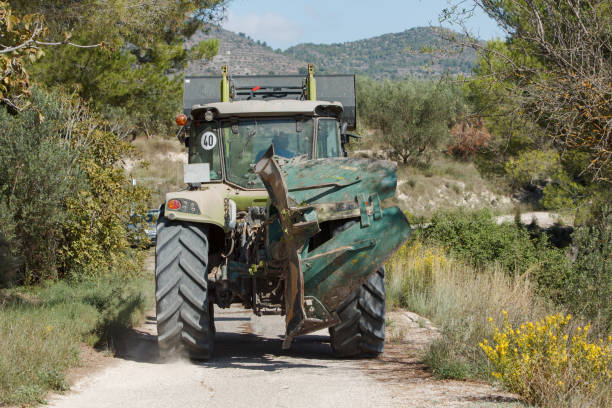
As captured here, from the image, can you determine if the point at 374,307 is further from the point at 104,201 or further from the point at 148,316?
the point at 104,201

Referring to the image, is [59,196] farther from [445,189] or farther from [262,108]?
[445,189]

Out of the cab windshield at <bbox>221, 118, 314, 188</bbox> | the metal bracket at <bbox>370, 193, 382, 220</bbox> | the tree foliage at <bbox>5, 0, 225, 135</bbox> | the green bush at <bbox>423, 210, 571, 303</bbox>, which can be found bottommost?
the green bush at <bbox>423, 210, 571, 303</bbox>

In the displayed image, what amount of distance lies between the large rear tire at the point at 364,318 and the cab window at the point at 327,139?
1661 millimetres

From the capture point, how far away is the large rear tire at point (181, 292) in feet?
23.7

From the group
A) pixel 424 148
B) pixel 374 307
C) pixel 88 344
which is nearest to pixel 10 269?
pixel 88 344

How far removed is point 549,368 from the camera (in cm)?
552

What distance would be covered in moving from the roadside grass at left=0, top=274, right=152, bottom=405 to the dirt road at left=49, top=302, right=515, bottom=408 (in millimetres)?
256

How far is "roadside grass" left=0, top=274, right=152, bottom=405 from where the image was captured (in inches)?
225

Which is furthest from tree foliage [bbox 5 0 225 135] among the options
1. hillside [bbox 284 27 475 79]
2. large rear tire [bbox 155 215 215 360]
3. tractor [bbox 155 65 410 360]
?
hillside [bbox 284 27 475 79]

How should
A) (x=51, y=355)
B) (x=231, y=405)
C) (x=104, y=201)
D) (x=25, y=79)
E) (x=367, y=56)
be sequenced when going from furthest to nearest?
1. (x=367, y=56)
2. (x=104, y=201)
3. (x=25, y=79)
4. (x=51, y=355)
5. (x=231, y=405)

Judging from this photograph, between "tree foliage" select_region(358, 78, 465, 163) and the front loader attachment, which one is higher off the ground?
"tree foliage" select_region(358, 78, 465, 163)

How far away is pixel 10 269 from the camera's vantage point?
1116 cm

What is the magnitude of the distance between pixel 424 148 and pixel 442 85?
37362mm

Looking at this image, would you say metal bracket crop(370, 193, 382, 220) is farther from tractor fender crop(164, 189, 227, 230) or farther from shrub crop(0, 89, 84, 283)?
shrub crop(0, 89, 84, 283)
